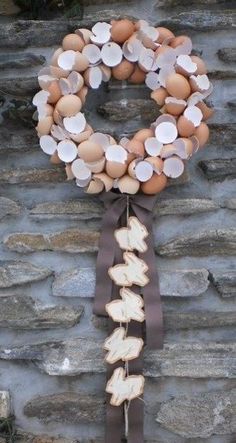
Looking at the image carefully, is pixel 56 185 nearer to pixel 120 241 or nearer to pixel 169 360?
pixel 120 241

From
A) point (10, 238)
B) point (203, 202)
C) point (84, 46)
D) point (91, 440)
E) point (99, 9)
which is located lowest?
point (91, 440)

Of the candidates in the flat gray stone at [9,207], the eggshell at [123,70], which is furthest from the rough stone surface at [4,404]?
the eggshell at [123,70]

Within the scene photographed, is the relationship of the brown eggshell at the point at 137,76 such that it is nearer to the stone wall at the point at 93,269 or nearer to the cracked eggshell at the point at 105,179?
the stone wall at the point at 93,269

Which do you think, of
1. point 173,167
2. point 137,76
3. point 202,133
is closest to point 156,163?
point 173,167

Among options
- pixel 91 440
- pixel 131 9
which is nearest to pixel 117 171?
pixel 131 9

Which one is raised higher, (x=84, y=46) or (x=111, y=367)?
(x=84, y=46)

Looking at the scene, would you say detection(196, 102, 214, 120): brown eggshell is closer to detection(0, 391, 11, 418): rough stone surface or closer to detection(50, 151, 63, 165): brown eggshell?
detection(50, 151, 63, 165): brown eggshell

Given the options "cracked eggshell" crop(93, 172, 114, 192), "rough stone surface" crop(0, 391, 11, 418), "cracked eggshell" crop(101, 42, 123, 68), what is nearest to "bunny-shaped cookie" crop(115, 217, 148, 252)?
"cracked eggshell" crop(93, 172, 114, 192)
